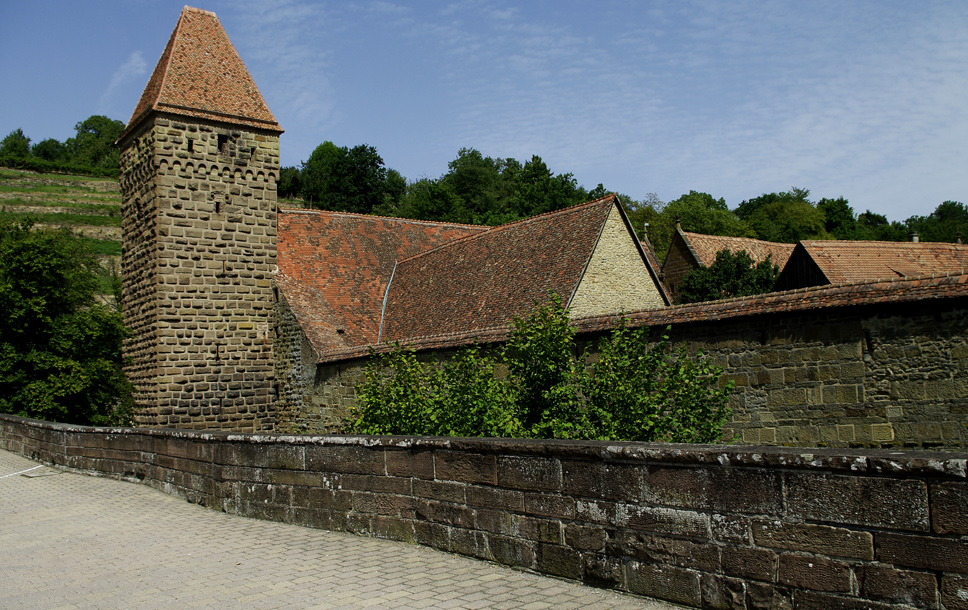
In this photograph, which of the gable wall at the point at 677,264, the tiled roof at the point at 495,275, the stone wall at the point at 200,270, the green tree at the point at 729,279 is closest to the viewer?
the tiled roof at the point at 495,275

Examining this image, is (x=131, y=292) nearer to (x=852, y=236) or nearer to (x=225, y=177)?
(x=225, y=177)

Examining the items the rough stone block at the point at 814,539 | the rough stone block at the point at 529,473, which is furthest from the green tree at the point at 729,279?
the rough stone block at the point at 814,539

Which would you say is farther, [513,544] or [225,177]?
[225,177]

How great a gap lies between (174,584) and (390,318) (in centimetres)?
1724

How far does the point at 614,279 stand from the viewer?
1828 centimetres

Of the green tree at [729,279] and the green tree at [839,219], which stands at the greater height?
the green tree at [839,219]

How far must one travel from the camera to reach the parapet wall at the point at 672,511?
362cm

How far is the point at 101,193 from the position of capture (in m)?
68.8

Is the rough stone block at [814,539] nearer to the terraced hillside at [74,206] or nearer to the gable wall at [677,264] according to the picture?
the gable wall at [677,264]

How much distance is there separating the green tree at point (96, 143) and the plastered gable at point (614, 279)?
7667cm

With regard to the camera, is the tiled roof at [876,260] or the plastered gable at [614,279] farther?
the tiled roof at [876,260]

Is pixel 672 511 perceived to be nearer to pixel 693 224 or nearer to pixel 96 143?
pixel 693 224

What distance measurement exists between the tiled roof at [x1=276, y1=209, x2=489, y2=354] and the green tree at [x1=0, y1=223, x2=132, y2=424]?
5.14 metres

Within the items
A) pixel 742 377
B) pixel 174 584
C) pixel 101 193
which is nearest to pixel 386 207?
pixel 101 193
